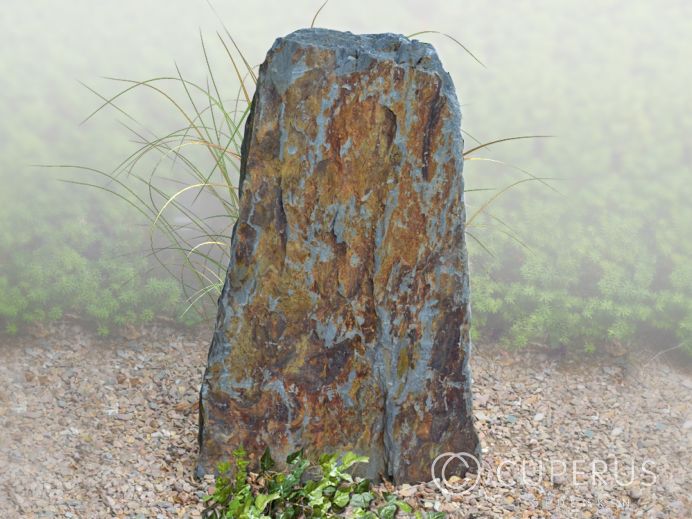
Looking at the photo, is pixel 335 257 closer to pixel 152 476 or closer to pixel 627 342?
pixel 152 476

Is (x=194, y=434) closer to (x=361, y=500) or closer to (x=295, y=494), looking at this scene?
(x=295, y=494)

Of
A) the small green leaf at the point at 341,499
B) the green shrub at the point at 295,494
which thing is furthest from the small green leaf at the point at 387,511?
the small green leaf at the point at 341,499

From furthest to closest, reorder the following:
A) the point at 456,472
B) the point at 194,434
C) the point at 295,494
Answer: the point at 194,434
the point at 456,472
the point at 295,494

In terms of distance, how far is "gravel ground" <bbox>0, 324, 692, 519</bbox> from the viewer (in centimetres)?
293

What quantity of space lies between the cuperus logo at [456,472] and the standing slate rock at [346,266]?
9cm

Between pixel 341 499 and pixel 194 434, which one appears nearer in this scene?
pixel 341 499

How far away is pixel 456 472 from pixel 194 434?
102 cm

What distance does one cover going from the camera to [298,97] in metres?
2.55

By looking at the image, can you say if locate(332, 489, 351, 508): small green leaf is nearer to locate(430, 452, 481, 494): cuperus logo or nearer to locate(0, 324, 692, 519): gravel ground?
locate(0, 324, 692, 519): gravel ground

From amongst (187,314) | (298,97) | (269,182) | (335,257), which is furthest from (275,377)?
(187,314)

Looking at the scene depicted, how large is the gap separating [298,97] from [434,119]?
44 centimetres

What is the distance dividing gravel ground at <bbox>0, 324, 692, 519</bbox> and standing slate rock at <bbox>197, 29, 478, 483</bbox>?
0.91 feet

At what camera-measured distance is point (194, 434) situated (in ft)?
10.5

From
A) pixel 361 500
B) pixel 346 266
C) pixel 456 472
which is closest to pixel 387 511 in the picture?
pixel 361 500
